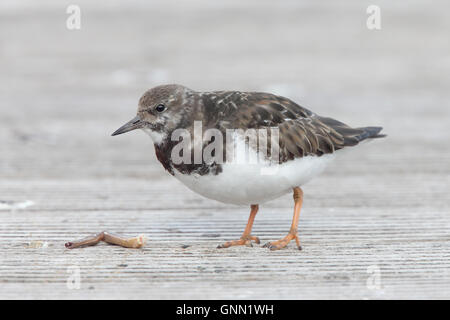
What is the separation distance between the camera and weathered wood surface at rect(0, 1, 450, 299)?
309cm

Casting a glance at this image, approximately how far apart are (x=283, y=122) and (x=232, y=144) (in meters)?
0.47

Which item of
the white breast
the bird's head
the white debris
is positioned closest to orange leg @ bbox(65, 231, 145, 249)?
the white breast

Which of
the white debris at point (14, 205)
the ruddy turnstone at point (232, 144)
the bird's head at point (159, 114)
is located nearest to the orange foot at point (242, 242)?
the ruddy turnstone at point (232, 144)

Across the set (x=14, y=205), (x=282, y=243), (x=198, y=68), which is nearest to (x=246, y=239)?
(x=282, y=243)

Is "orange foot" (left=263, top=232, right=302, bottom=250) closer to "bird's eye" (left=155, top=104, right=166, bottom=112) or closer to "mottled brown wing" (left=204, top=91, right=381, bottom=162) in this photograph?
"mottled brown wing" (left=204, top=91, right=381, bottom=162)

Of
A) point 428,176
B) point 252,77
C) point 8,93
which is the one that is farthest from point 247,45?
point 428,176

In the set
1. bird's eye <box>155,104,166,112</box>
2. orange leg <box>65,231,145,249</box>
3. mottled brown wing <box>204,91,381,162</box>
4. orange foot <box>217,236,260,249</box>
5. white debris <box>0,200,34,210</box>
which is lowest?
orange foot <box>217,236,260,249</box>

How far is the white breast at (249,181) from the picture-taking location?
3.31m

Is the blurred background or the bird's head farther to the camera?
the blurred background

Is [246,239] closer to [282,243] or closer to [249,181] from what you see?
[282,243]

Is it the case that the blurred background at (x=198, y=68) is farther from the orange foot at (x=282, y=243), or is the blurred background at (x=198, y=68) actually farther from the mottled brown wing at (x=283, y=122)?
the orange foot at (x=282, y=243)

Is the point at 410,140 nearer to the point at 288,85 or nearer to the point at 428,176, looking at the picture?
the point at 428,176

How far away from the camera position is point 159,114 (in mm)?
3527
